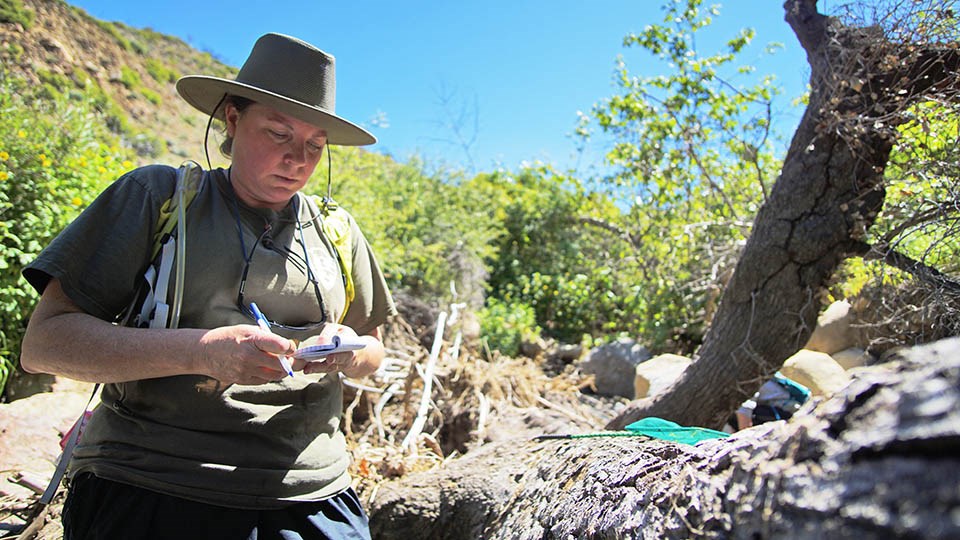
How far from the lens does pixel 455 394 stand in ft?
14.7

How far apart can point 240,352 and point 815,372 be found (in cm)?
514

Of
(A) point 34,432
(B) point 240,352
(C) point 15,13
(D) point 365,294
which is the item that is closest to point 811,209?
(D) point 365,294

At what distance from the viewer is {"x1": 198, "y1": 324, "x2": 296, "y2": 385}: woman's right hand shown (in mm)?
1444

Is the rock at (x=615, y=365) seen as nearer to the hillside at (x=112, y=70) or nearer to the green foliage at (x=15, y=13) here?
the hillside at (x=112, y=70)

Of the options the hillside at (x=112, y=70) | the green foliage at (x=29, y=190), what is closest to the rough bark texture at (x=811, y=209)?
the green foliage at (x=29, y=190)

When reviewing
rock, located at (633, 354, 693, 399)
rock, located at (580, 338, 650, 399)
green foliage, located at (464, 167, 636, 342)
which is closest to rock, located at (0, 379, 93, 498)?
rock, located at (633, 354, 693, 399)

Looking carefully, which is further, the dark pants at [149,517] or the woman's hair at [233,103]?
the woman's hair at [233,103]

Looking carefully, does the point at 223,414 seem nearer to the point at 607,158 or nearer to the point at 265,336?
the point at 265,336

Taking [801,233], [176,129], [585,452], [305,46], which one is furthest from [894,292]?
[176,129]

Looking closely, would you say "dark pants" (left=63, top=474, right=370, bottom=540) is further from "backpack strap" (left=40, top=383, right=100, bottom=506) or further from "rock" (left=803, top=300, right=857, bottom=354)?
"rock" (left=803, top=300, right=857, bottom=354)

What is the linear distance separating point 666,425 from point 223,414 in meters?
1.40

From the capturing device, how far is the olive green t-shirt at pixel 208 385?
1.58 meters

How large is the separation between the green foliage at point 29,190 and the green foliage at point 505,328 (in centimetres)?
512

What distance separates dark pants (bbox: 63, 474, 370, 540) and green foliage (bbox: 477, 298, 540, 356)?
259 inches
